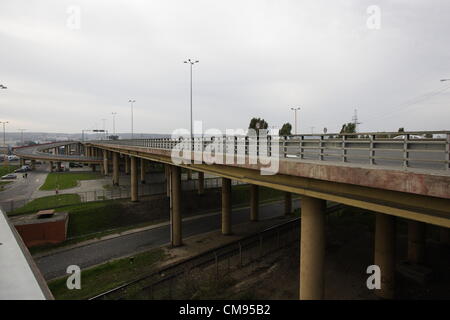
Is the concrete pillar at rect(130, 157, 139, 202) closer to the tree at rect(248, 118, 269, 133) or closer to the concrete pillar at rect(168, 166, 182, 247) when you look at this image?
the concrete pillar at rect(168, 166, 182, 247)

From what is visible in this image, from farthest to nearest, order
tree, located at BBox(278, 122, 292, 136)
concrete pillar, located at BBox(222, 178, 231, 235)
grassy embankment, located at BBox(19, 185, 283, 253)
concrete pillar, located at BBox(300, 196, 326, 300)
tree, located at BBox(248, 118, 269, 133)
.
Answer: tree, located at BBox(278, 122, 292, 136) < tree, located at BBox(248, 118, 269, 133) < concrete pillar, located at BBox(222, 178, 231, 235) < grassy embankment, located at BBox(19, 185, 283, 253) < concrete pillar, located at BBox(300, 196, 326, 300)

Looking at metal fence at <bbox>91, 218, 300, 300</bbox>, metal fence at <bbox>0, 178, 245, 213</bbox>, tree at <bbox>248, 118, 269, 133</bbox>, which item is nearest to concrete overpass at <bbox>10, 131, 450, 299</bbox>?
metal fence at <bbox>91, 218, 300, 300</bbox>

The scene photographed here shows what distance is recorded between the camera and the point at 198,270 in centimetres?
1869

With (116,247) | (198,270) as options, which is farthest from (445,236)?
(116,247)

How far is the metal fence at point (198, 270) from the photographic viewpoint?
51.1ft

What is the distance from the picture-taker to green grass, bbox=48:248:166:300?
16.3 metres

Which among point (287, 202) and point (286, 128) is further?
point (286, 128)

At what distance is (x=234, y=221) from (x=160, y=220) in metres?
9.52

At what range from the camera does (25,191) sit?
138ft

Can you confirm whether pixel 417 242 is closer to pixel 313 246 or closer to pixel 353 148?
pixel 313 246

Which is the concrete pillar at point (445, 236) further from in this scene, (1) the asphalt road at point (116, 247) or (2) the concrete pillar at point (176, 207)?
(2) the concrete pillar at point (176, 207)

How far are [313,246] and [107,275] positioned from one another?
1520 centimetres
